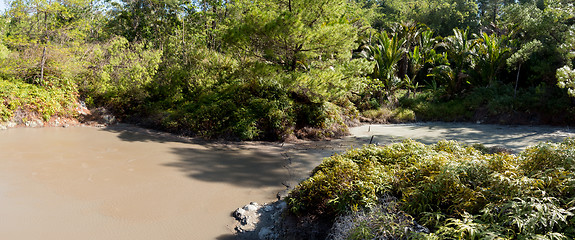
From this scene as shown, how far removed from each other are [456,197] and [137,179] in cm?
505

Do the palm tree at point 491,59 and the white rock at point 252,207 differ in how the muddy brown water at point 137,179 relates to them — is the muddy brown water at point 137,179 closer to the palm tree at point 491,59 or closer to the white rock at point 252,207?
the white rock at point 252,207

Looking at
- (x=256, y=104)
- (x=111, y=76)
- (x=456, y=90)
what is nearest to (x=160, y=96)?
(x=111, y=76)

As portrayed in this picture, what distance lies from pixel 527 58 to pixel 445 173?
13.8 m

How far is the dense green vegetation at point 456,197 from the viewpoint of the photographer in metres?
2.08

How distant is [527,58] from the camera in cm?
1315

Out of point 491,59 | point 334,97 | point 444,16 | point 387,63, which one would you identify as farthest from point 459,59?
point 444,16

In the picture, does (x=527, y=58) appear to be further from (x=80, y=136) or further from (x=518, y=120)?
(x=80, y=136)

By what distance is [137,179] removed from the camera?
565cm

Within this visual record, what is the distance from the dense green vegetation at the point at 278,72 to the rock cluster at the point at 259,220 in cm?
551

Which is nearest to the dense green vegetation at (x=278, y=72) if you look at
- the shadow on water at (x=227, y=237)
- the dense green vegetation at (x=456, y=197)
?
the dense green vegetation at (x=456, y=197)

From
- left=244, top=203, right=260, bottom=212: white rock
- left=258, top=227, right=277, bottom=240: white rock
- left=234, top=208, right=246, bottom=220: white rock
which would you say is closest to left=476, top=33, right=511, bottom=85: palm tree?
left=244, top=203, right=260, bottom=212: white rock

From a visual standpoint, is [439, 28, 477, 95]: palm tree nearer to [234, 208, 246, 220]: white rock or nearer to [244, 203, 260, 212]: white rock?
[244, 203, 260, 212]: white rock

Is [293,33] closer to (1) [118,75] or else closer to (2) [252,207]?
(2) [252,207]

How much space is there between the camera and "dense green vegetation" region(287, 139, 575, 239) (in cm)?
208
